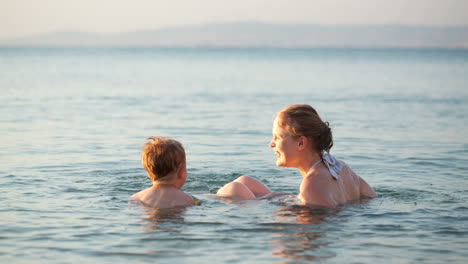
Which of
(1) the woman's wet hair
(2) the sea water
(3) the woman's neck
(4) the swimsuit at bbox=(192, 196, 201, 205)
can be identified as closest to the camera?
(2) the sea water

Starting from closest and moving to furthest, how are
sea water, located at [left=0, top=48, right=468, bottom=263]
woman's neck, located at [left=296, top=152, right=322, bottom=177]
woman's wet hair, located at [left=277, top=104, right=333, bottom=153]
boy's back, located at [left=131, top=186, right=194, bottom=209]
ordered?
sea water, located at [left=0, top=48, right=468, bottom=263] < woman's wet hair, located at [left=277, top=104, right=333, bottom=153] < woman's neck, located at [left=296, top=152, right=322, bottom=177] < boy's back, located at [left=131, top=186, right=194, bottom=209]

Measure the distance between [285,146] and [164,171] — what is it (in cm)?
125

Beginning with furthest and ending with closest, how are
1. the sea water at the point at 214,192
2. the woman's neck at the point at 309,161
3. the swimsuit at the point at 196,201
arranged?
the swimsuit at the point at 196,201 < the woman's neck at the point at 309,161 < the sea water at the point at 214,192

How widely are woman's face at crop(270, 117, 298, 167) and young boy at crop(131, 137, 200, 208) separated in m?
0.98

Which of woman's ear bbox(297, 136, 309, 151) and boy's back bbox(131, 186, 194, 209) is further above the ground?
woman's ear bbox(297, 136, 309, 151)

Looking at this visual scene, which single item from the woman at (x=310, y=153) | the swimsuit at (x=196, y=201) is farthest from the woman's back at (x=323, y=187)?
the swimsuit at (x=196, y=201)

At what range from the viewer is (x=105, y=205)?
7.32 m

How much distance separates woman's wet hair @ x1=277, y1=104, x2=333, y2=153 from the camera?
22.0 ft

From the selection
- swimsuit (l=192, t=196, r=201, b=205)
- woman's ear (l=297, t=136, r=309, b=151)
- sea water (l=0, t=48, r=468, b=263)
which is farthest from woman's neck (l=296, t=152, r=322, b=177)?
swimsuit (l=192, t=196, r=201, b=205)

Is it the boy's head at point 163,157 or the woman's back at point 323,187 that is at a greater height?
the boy's head at point 163,157

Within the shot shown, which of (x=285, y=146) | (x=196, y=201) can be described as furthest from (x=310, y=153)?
(x=196, y=201)

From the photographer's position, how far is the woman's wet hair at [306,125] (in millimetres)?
6699

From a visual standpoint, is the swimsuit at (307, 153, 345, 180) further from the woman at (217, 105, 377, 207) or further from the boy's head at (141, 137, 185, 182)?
the boy's head at (141, 137, 185, 182)

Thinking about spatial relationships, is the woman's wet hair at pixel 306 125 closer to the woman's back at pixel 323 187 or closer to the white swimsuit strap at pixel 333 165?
the white swimsuit strap at pixel 333 165
